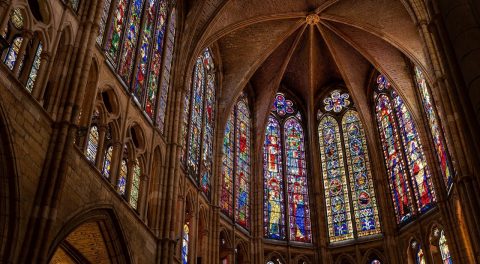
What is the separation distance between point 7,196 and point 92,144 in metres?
3.43

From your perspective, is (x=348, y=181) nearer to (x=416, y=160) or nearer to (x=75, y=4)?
(x=416, y=160)

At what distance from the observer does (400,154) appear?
21.8 meters

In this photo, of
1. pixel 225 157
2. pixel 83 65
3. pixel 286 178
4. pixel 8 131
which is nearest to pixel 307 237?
pixel 286 178

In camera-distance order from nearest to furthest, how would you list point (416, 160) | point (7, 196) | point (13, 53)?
point (7, 196) < point (13, 53) < point (416, 160)

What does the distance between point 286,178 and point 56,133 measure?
1384 centimetres

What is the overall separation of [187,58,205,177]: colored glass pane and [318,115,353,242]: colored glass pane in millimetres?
6212

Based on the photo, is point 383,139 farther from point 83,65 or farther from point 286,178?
point 83,65

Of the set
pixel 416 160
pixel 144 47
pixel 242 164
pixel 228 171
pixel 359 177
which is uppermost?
pixel 144 47

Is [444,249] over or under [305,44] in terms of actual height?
under

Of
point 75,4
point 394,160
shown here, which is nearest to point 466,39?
point 75,4

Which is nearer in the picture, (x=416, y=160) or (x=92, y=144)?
(x=92, y=144)

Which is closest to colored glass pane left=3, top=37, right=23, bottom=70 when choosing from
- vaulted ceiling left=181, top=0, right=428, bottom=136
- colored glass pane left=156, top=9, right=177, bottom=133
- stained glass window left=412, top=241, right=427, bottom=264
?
colored glass pane left=156, top=9, right=177, bottom=133

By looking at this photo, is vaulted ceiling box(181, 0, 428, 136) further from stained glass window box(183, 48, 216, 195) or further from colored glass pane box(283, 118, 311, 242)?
colored glass pane box(283, 118, 311, 242)

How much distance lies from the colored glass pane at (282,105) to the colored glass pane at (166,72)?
24.8 feet
